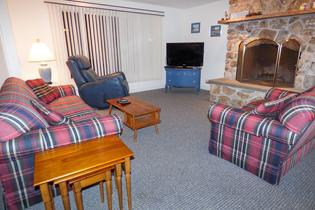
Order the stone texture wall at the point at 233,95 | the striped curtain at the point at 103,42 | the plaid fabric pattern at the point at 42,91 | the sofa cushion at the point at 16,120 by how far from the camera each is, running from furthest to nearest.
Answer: the striped curtain at the point at 103,42 → the stone texture wall at the point at 233,95 → the plaid fabric pattern at the point at 42,91 → the sofa cushion at the point at 16,120

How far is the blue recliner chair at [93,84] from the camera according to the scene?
3.61 m

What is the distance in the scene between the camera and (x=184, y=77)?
5234 mm

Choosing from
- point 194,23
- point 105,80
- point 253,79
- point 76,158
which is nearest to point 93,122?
point 76,158

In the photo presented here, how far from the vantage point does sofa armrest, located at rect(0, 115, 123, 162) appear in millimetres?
1264

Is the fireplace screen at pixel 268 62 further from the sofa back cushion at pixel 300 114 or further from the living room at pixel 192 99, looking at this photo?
the sofa back cushion at pixel 300 114

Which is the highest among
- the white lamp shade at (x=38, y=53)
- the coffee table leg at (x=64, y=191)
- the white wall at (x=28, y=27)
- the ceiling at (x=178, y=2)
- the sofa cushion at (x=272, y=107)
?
the ceiling at (x=178, y=2)

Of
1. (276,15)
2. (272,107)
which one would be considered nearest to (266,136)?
(272,107)

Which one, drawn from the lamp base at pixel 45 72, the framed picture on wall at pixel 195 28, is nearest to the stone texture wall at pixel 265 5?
the framed picture on wall at pixel 195 28

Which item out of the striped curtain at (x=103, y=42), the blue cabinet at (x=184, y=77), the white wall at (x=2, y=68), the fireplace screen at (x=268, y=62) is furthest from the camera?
the blue cabinet at (x=184, y=77)

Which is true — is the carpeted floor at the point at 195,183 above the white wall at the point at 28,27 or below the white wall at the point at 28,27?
below

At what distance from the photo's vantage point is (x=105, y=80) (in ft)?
11.9

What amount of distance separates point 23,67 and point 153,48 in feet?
10.4

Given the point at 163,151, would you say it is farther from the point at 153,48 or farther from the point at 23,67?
the point at 153,48

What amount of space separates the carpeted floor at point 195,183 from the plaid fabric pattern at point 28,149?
0.56ft
